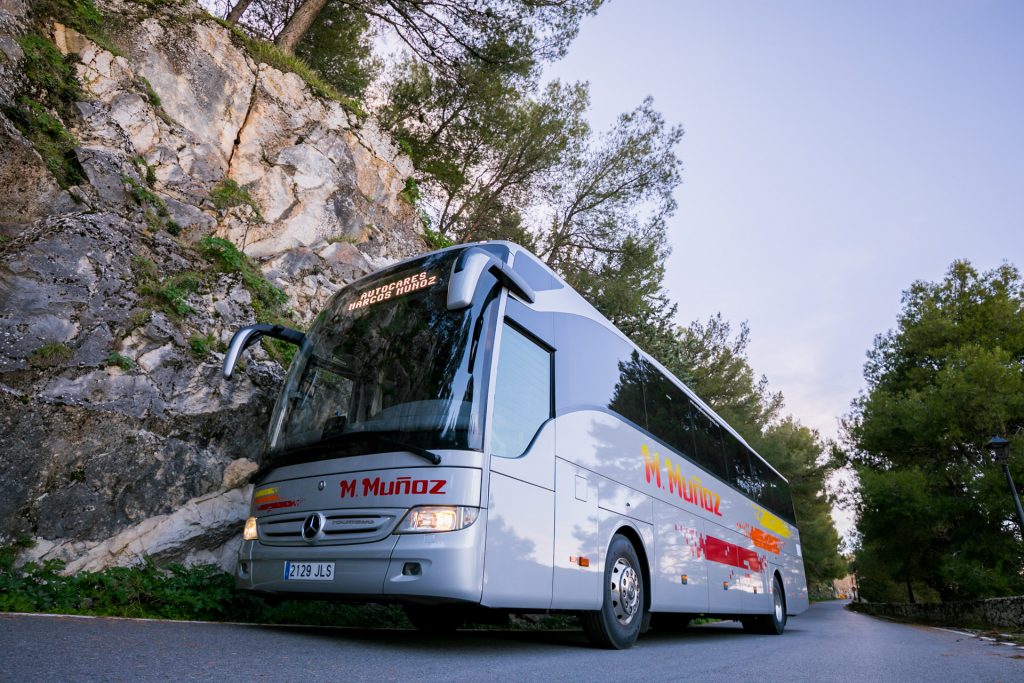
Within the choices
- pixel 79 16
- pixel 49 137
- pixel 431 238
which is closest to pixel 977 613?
pixel 431 238

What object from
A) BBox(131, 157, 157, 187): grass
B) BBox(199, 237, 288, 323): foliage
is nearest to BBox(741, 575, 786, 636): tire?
BBox(199, 237, 288, 323): foliage

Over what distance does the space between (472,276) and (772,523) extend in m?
10.2

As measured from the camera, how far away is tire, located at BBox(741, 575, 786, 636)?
439 inches

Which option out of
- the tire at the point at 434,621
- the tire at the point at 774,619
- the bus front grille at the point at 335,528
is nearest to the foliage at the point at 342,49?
the tire at the point at 434,621

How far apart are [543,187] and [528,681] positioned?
1950 centimetres

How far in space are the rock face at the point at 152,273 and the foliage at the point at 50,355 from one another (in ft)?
0.05

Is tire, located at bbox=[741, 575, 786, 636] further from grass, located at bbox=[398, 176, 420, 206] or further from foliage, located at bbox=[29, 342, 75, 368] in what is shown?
grass, located at bbox=[398, 176, 420, 206]

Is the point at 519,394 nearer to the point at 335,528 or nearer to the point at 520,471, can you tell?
the point at 520,471

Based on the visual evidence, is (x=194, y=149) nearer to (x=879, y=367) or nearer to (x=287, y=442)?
(x=287, y=442)

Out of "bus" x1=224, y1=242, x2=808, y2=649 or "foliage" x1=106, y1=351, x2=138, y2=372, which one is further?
"foliage" x1=106, y1=351, x2=138, y2=372

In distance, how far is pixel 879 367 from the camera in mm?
31031

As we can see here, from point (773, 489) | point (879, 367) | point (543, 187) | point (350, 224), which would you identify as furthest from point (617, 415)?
point (879, 367)

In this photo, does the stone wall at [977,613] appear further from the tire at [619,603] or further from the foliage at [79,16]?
the foliage at [79,16]

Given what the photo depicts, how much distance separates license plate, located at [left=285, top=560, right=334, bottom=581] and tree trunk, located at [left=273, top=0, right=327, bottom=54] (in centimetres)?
1410
